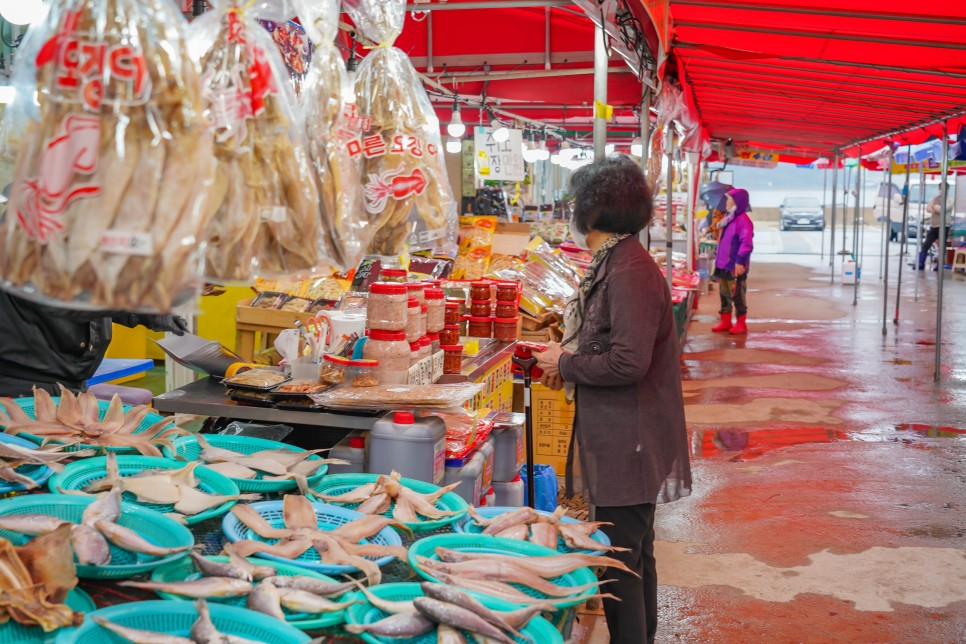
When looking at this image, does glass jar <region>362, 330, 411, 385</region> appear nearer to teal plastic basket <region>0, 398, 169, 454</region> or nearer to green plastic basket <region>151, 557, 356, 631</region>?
teal plastic basket <region>0, 398, 169, 454</region>

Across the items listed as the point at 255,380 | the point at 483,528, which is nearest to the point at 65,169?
the point at 483,528

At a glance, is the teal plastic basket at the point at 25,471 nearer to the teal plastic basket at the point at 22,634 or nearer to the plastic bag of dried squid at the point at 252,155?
the teal plastic basket at the point at 22,634

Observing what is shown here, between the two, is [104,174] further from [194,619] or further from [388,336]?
[388,336]

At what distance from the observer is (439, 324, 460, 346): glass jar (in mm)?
4859

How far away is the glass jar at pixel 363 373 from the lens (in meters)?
3.91

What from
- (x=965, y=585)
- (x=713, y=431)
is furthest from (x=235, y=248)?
(x=713, y=431)

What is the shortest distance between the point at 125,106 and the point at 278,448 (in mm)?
2072

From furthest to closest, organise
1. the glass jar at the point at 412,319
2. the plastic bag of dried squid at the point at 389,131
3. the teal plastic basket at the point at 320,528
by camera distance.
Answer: the glass jar at the point at 412,319, the plastic bag of dried squid at the point at 389,131, the teal plastic basket at the point at 320,528

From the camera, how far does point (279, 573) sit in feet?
7.57

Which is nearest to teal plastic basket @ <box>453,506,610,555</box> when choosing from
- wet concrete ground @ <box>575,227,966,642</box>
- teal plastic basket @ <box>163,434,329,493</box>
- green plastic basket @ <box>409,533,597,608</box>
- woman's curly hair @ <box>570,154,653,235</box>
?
green plastic basket @ <box>409,533,597,608</box>

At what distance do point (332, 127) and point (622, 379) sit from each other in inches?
70.5

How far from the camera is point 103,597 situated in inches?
85.0

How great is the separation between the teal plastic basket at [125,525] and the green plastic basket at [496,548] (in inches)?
24.3

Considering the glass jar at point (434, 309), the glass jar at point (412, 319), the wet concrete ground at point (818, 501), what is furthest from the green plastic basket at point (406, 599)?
the wet concrete ground at point (818, 501)
